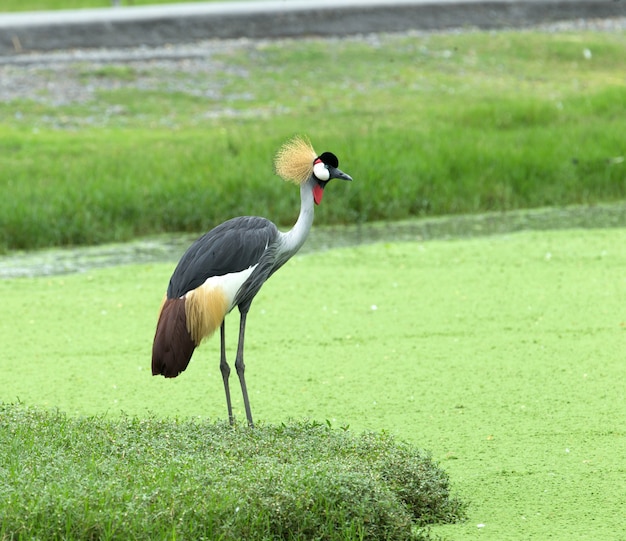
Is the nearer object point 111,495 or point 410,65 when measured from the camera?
point 111,495

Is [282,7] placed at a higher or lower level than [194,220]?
higher

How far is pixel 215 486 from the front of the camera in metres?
2.83

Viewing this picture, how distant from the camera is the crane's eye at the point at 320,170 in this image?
11.3 feet

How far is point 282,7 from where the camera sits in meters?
10.7

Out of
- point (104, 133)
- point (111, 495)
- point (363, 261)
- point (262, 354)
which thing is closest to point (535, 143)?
point (363, 261)

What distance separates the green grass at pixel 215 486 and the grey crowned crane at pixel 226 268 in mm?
229

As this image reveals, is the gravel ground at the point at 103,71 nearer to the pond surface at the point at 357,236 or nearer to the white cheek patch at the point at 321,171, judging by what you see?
the pond surface at the point at 357,236

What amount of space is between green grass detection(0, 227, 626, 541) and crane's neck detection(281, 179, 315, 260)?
20.0 inches

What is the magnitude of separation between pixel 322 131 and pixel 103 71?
205 centimetres

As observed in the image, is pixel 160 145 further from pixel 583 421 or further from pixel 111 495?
pixel 111 495

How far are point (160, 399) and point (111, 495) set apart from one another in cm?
132

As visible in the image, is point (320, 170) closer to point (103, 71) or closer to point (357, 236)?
point (357, 236)

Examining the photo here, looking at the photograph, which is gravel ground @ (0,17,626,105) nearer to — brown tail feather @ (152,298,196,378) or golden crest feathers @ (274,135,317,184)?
golden crest feathers @ (274,135,317,184)

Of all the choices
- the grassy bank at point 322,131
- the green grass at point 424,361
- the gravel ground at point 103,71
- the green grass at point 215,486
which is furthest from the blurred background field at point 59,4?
the green grass at point 215,486
